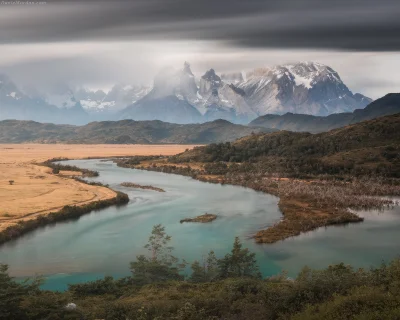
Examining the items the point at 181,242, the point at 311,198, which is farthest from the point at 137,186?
the point at 181,242

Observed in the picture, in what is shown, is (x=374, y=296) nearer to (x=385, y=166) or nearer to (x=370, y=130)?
(x=385, y=166)

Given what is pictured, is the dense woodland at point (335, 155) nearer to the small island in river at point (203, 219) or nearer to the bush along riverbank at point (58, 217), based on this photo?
the small island in river at point (203, 219)

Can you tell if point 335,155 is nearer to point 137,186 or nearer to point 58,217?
point 137,186

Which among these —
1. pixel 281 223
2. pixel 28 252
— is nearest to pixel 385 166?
pixel 281 223

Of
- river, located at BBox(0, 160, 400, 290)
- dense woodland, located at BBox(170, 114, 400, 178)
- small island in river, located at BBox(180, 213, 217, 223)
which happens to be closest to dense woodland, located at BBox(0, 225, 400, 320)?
river, located at BBox(0, 160, 400, 290)

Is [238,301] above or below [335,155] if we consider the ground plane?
below

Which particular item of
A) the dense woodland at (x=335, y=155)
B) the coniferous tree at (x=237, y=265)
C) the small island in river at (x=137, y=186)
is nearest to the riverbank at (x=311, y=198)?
the dense woodland at (x=335, y=155)
